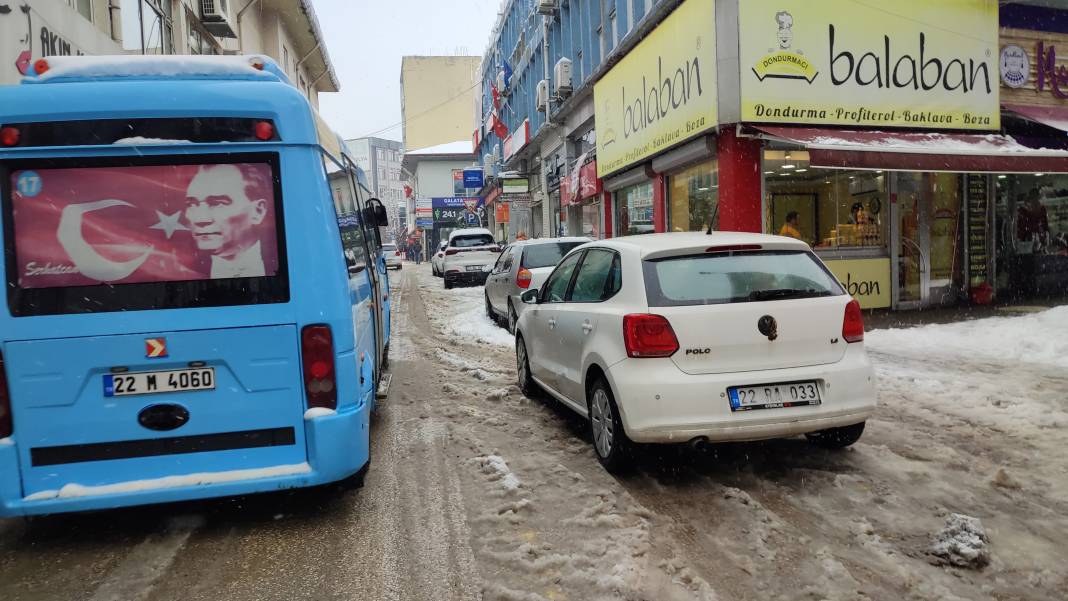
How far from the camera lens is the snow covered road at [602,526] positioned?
3.17 meters

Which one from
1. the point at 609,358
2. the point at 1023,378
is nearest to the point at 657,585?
the point at 609,358

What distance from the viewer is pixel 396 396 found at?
24.0 ft

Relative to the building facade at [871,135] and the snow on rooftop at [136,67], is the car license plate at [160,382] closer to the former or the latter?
the snow on rooftop at [136,67]

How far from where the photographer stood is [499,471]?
15.5ft

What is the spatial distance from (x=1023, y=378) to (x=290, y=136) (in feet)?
24.1

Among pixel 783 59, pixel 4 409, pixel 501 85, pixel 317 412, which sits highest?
pixel 501 85

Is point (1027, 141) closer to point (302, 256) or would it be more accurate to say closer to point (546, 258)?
point (546, 258)

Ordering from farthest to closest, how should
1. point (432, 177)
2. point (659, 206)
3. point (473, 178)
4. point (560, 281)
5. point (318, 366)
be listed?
1. point (432, 177)
2. point (473, 178)
3. point (659, 206)
4. point (560, 281)
5. point (318, 366)

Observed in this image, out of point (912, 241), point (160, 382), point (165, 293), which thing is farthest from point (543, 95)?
point (160, 382)

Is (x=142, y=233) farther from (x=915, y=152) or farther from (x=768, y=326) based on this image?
(x=915, y=152)

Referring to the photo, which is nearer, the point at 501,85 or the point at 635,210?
the point at 635,210

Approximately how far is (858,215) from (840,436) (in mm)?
9140

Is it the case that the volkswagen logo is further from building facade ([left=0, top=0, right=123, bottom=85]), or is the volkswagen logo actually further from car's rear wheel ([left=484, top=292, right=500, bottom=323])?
car's rear wheel ([left=484, top=292, right=500, bottom=323])

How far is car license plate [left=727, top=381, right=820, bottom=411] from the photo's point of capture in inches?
165
